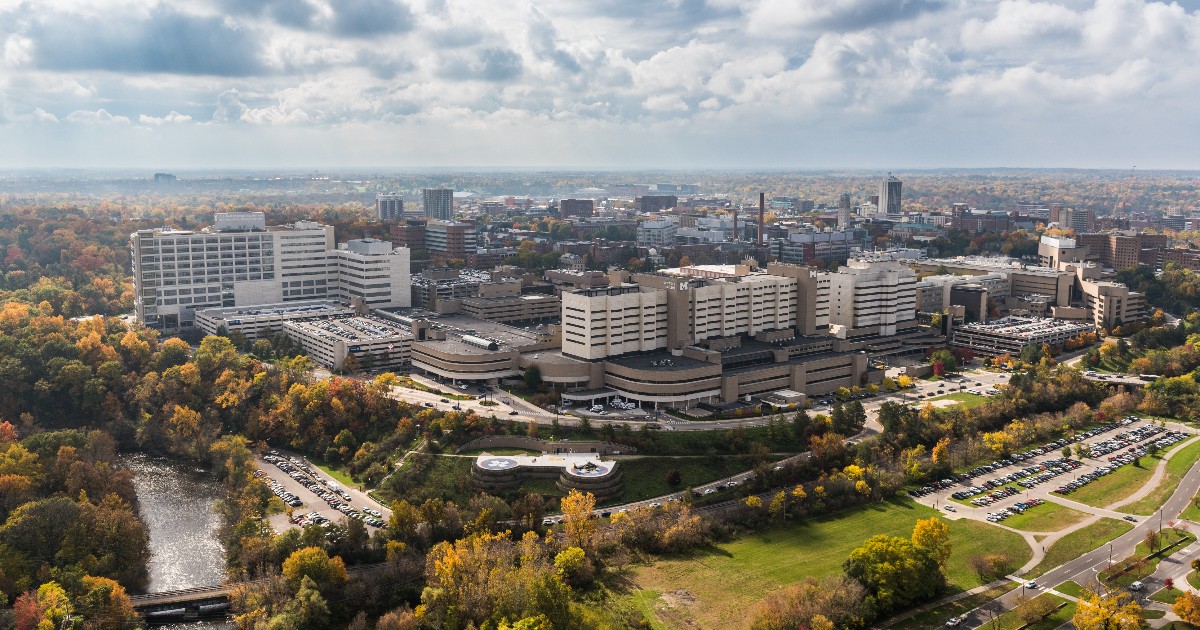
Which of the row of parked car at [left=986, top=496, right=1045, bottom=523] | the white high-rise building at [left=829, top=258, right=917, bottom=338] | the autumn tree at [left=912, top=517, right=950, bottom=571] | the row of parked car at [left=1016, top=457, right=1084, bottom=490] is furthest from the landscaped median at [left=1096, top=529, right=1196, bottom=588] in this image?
the white high-rise building at [left=829, top=258, right=917, bottom=338]

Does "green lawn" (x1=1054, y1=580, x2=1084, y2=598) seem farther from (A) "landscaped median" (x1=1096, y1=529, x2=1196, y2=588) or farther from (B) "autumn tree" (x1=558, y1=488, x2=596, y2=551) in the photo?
(B) "autumn tree" (x1=558, y1=488, x2=596, y2=551)

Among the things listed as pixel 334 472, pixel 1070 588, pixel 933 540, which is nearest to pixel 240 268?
pixel 334 472

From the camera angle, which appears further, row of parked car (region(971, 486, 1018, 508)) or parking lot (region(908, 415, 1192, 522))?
parking lot (region(908, 415, 1192, 522))

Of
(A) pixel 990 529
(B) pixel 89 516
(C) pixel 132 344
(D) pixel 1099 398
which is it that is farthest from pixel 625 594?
(C) pixel 132 344

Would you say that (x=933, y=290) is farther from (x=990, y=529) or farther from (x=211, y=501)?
(x=211, y=501)

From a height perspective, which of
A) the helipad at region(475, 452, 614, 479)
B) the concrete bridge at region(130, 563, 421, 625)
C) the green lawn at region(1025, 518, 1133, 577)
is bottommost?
the concrete bridge at region(130, 563, 421, 625)

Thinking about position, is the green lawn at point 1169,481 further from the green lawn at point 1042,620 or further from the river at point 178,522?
the river at point 178,522

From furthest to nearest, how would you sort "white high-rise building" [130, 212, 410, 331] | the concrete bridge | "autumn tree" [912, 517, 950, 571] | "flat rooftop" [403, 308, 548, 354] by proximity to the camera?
"white high-rise building" [130, 212, 410, 331] < "flat rooftop" [403, 308, 548, 354] < "autumn tree" [912, 517, 950, 571] < the concrete bridge
